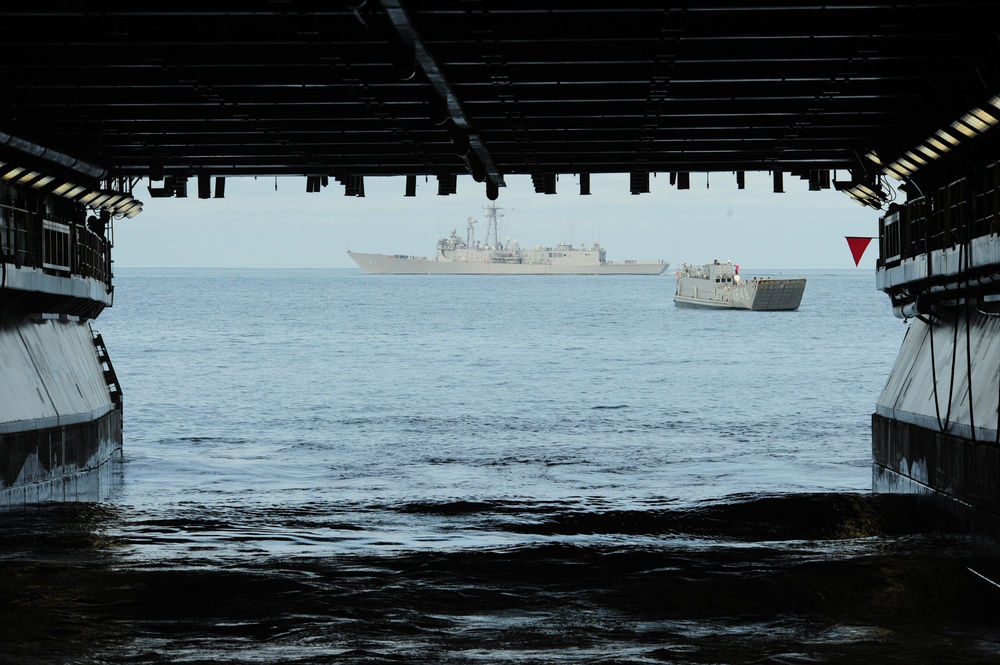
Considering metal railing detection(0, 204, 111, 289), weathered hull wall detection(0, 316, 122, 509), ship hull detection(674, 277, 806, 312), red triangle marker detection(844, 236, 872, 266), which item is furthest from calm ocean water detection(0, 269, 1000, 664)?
ship hull detection(674, 277, 806, 312)

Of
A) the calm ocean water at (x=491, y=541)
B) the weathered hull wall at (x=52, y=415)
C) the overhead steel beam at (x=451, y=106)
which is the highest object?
the overhead steel beam at (x=451, y=106)

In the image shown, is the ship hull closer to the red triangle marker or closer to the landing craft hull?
the landing craft hull

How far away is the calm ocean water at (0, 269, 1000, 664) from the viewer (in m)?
16.8

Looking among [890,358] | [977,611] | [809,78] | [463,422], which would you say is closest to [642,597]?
[977,611]

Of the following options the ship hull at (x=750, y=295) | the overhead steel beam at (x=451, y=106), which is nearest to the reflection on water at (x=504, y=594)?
the overhead steel beam at (x=451, y=106)

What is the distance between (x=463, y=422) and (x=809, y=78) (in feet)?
110

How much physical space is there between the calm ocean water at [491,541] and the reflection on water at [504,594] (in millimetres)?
68

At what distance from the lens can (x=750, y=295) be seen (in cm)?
16312

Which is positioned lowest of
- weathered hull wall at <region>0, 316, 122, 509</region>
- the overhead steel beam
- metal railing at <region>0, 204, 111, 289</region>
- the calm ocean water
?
the calm ocean water

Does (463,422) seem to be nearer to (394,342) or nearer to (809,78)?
(809,78)

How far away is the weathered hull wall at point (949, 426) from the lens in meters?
21.8

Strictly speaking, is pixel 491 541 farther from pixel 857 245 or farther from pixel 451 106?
pixel 857 245

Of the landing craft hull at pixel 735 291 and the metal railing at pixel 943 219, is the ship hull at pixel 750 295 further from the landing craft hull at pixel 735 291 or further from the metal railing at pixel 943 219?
the metal railing at pixel 943 219

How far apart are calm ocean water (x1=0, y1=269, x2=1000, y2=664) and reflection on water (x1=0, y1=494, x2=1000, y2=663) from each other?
0.22 feet
